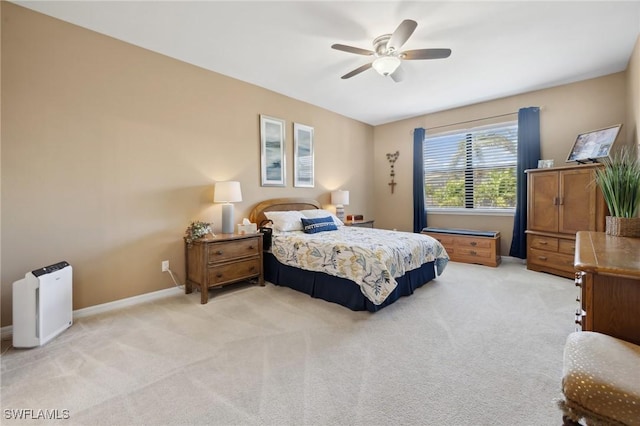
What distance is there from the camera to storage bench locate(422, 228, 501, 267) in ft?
14.6

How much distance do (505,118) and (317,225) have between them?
3.81 metres

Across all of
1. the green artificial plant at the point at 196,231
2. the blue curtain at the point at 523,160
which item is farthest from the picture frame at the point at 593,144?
the green artificial plant at the point at 196,231

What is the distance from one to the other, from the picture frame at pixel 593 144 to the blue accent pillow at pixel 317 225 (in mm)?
3533

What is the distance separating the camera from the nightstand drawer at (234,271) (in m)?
3.13

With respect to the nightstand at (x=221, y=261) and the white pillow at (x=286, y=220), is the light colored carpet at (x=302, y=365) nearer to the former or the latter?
the nightstand at (x=221, y=261)

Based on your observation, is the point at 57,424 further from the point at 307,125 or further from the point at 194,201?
the point at 307,125

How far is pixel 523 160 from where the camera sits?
4473 millimetres

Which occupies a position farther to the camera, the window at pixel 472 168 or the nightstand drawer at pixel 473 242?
the window at pixel 472 168

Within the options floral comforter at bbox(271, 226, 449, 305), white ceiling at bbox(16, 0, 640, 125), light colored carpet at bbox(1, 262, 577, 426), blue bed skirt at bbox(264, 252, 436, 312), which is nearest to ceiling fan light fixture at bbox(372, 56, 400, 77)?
white ceiling at bbox(16, 0, 640, 125)

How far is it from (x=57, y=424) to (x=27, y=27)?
10.5 feet

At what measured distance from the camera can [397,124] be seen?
6059mm

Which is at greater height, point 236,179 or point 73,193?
point 236,179

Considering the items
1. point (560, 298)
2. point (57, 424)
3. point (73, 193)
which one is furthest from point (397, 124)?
point (57, 424)

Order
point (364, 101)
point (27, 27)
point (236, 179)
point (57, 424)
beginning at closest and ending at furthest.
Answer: point (57, 424) < point (27, 27) < point (236, 179) < point (364, 101)
